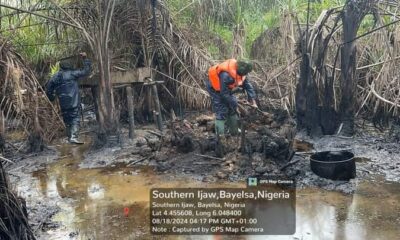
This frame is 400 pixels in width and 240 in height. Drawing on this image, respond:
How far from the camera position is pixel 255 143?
662cm

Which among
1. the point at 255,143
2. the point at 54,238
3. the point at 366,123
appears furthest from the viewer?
the point at 366,123

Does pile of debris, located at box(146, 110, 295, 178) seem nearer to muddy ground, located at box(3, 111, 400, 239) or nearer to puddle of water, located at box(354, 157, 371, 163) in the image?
muddy ground, located at box(3, 111, 400, 239)

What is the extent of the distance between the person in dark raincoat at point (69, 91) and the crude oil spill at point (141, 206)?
1.80 meters

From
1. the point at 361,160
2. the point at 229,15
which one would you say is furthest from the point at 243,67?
the point at 229,15

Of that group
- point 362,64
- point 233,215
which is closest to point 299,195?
point 233,215

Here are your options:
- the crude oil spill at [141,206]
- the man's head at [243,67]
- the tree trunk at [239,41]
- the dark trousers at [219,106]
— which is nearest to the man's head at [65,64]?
the crude oil spill at [141,206]

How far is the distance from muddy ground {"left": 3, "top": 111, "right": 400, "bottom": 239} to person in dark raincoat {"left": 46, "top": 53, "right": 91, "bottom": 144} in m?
0.48

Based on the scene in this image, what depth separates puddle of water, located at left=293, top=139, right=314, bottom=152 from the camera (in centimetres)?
732

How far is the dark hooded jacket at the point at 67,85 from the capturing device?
824cm

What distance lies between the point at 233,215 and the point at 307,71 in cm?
375

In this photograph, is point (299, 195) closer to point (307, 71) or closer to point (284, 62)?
point (307, 71)

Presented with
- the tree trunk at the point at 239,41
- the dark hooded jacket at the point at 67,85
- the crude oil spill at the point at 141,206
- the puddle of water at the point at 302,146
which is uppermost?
the tree trunk at the point at 239,41

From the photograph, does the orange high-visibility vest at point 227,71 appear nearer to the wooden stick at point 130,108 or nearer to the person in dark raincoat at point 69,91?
the wooden stick at point 130,108

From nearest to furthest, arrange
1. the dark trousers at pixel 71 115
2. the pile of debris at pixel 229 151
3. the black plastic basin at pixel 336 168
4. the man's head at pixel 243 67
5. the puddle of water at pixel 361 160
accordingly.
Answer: the black plastic basin at pixel 336 168, the pile of debris at pixel 229 151, the puddle of water at pixel 361 160, the man's head at pixel 243 67, the dark trousers at pixel 71 115
